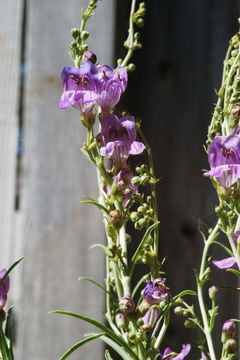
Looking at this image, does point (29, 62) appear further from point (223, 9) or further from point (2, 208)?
point (223, 9)

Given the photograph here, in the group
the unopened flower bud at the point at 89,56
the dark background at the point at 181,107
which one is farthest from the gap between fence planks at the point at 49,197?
the unopened flower bud at the point at 89,56

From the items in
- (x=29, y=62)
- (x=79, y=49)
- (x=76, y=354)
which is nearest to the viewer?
(x=79, y=49)

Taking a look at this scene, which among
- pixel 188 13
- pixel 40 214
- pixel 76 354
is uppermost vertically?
pixel 188 13

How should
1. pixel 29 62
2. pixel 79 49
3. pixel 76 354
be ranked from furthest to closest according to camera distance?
pixel 29 62 < pixel 76 354 < pixel 79 49

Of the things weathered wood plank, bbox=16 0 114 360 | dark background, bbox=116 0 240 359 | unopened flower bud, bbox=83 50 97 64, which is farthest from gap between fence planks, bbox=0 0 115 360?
unopened flower bud, bbox=83 50 97 64

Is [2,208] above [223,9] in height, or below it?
below

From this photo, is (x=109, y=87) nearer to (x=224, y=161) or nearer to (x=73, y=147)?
(x=224, y=161)

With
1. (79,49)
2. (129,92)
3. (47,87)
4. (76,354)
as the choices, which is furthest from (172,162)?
(79,49)

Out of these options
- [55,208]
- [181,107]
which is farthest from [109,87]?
[181,107]
